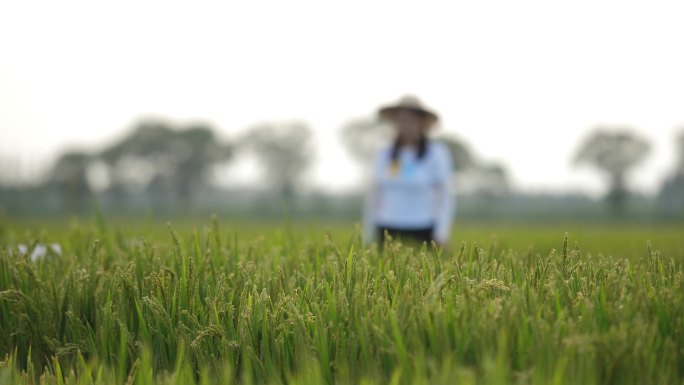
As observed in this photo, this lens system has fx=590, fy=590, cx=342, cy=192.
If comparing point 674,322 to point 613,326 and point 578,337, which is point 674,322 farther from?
point 578,337

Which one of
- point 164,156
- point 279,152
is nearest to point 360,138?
point 279,152

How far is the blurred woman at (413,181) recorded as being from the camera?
5.98 m

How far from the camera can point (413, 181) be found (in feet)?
19.6

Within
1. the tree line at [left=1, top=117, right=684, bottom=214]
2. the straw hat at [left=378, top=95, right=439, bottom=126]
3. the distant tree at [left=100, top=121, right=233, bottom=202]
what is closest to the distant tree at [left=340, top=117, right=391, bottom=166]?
the tree line at [left=1, top=117, right=684, bottom=214]

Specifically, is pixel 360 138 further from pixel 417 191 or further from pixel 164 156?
pixel 417 191

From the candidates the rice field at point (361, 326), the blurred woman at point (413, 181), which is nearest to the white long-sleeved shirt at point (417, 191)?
the blurred woman at point (413, 181)

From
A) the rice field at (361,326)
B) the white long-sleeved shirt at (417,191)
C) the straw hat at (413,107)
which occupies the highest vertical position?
the straw hat at (413,107)

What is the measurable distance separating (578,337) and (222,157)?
80009 millimetres

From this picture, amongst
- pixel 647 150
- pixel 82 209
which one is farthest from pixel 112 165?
pixel 647 150

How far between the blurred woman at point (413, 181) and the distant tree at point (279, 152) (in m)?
75.5

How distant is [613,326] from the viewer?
1666mm

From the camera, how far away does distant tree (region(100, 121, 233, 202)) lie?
78375 millimetres

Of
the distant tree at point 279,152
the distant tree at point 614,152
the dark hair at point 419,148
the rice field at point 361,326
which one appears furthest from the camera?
the distant tree at point 279,152

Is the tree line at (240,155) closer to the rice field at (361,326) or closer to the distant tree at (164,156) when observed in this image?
the distant tree at (164,156)
